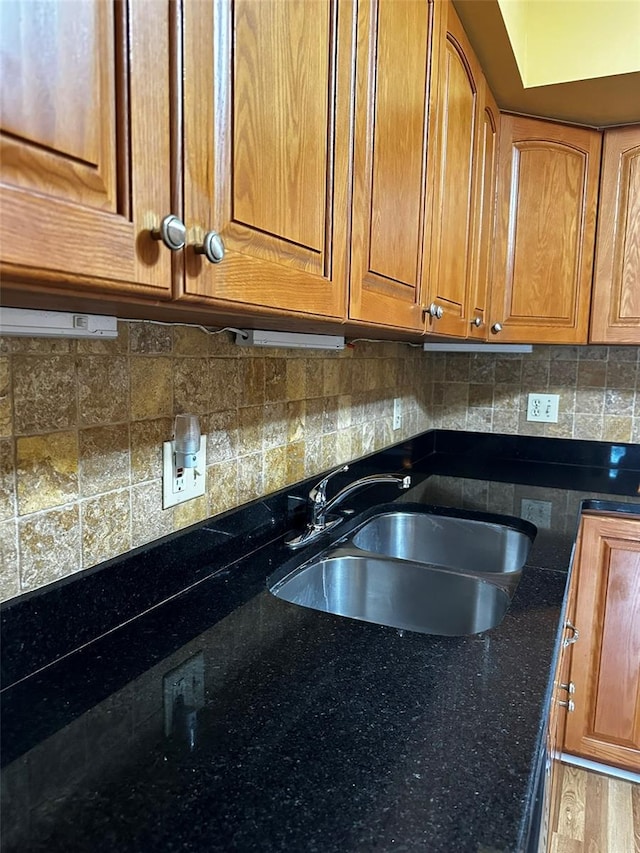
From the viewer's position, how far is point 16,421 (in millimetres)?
725

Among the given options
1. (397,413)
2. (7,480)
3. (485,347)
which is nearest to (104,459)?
(7,480)

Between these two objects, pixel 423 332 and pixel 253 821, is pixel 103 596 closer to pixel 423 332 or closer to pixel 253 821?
pixel 253 821

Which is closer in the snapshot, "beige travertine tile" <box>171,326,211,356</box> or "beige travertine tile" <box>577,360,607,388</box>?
"beige travertine tile" <box>171,326,211,356</box>

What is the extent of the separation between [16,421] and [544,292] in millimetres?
1591

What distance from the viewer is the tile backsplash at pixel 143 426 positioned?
0.74 metres

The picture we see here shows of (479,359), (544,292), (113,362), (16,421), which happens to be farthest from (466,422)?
(16,421)

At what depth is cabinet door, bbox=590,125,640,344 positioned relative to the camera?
1.77 m

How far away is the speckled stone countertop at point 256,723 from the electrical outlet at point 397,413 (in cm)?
97

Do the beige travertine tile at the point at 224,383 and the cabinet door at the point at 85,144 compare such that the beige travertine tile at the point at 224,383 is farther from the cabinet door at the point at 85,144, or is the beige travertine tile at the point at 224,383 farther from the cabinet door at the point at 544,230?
the cabinet door at the point at 544,230

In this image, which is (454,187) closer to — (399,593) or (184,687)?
(399,593)

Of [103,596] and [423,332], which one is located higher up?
[423,332]

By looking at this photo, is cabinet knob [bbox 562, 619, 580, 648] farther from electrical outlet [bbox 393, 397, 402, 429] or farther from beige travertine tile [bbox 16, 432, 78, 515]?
beige travertine tile [bbox 16, 432, 78, 515]

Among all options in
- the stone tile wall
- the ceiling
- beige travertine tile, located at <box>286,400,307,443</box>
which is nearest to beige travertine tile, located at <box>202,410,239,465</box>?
the stone tile wall

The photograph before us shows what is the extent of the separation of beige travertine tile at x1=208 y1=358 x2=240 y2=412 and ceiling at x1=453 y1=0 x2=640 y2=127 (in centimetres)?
86
